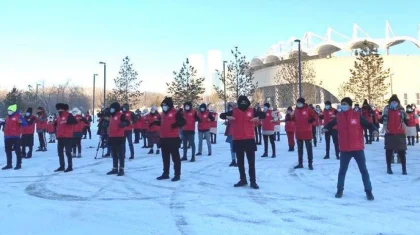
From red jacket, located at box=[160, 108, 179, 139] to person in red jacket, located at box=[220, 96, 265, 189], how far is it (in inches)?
59.3

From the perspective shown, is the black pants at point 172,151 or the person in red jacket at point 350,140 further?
the black pants at point 172,151

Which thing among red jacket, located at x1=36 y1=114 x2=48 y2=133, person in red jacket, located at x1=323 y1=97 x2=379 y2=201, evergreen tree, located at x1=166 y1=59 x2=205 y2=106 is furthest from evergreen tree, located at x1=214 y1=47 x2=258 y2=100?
person in red jacket, located at x1=323 y1=97 x2=379 y2=201

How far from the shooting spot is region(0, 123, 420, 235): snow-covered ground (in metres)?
5.35

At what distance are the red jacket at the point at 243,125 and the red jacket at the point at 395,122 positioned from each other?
400cm

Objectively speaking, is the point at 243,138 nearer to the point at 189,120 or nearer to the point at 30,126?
the point at 189,120

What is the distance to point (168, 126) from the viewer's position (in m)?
9.42

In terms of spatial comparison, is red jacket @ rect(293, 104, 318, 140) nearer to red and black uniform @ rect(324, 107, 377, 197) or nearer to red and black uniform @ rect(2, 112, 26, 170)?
red and black uniform @ rect(324, 107, 377, 197)

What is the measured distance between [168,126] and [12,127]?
5.21 metres

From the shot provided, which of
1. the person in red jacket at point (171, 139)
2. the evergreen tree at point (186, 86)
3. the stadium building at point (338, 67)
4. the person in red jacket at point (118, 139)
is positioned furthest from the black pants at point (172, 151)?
the stadium building at point (338, 67)

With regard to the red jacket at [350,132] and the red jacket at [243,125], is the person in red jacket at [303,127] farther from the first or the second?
the red jacket at [350,132]

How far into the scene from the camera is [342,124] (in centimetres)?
743

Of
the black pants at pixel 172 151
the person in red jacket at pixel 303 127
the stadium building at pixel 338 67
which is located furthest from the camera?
the stadium building at pixel 338 67

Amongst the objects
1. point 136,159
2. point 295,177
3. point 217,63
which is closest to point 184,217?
point 295,177

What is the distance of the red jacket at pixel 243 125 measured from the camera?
833cm
